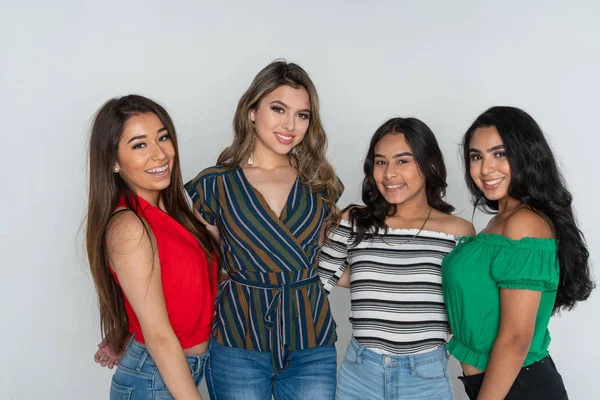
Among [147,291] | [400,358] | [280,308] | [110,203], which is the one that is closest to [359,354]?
[400,358]

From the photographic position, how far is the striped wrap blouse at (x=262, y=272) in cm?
226

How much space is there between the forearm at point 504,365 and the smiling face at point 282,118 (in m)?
1.09

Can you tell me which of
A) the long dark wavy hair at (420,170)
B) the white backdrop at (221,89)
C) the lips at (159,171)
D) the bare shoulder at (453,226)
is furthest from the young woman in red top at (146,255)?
the white backdrop at (221,89)

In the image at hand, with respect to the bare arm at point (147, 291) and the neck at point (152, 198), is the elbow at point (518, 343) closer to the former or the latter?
the bare arm at point (147, 291)

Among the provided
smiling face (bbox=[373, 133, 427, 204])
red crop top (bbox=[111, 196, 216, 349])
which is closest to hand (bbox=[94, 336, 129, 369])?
red crop top (bbox=[111, 196, 216, 349])

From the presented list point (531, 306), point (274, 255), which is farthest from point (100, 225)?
point (531, 306)

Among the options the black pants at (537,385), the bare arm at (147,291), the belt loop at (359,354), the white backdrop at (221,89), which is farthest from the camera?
the white backdrop at (221,89)

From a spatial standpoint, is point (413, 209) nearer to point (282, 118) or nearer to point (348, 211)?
point (348, 211)

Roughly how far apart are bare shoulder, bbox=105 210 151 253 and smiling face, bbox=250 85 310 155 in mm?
664

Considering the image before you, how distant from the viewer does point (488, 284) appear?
82.0 inches

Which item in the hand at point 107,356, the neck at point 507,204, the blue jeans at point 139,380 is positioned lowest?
the hand at point 107,356

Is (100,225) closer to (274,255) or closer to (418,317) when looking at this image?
(274,255)

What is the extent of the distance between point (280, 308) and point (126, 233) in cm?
65

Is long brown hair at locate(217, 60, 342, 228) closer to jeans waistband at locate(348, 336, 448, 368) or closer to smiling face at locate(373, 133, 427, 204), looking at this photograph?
smiling face at locate(373, 133, 427, 204)
